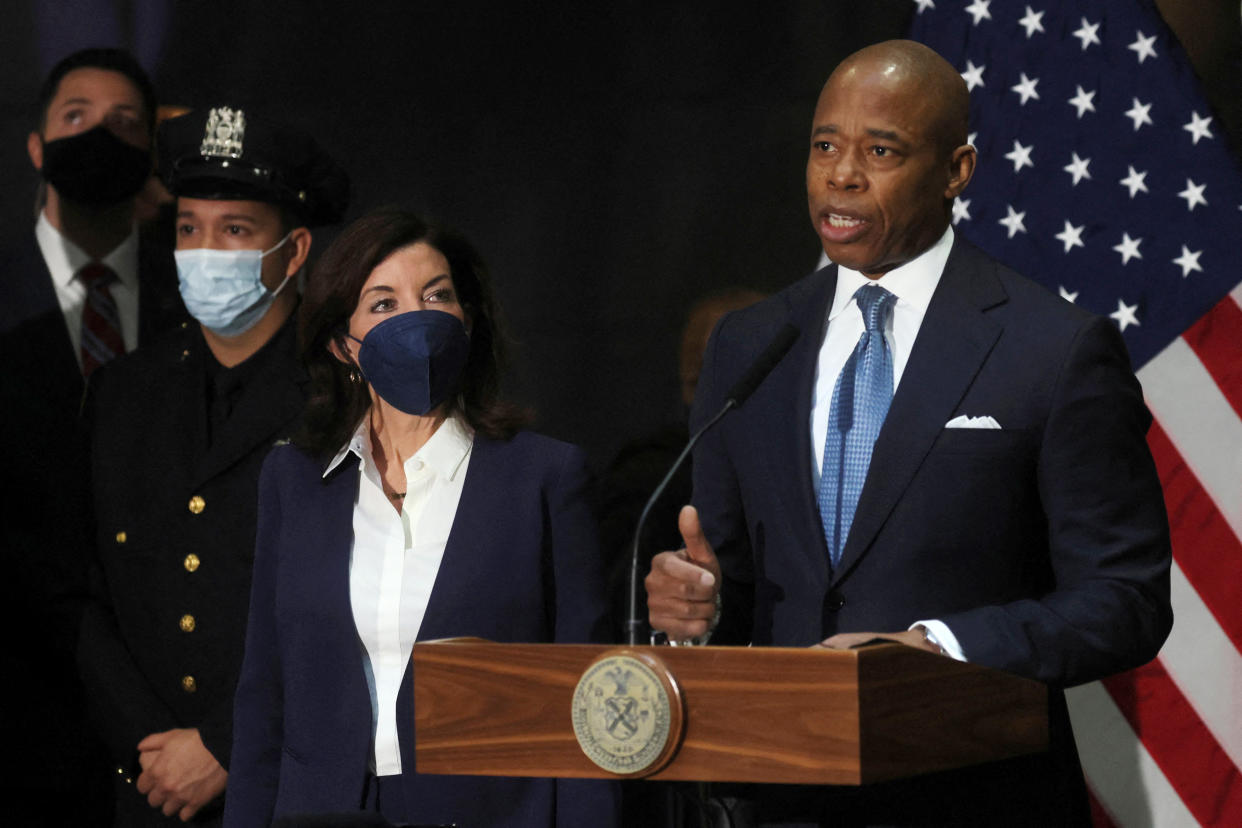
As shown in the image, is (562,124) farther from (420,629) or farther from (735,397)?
(735,397)

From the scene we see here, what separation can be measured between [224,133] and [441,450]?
3.88ft

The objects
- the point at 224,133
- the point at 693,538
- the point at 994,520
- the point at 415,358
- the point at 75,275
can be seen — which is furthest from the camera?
the point at 75,275

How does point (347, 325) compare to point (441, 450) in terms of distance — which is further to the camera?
point (347, 325)

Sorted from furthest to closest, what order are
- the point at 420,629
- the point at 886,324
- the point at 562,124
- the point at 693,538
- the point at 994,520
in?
the point at 562,124
the point at 420,629
the point at 886,324
the point at 994,520
the point at 693,538

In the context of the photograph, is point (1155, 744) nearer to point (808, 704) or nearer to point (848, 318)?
point (848, 318)

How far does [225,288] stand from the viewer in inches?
130

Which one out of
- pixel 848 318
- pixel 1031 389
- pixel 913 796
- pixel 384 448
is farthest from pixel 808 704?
pixel 384 448

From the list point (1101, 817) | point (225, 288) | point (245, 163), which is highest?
point (245, 163)

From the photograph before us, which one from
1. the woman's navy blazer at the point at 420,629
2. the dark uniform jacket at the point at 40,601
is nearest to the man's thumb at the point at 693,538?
the woman's navy blazer at the point at 420,629

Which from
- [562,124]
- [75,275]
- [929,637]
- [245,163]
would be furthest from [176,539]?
[929,637]

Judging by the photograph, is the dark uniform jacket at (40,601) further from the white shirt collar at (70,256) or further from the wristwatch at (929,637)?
the wristwatch at (929,637)

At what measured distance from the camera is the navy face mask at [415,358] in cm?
259

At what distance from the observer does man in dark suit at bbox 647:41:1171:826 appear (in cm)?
191

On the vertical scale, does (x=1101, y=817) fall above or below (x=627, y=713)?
below
